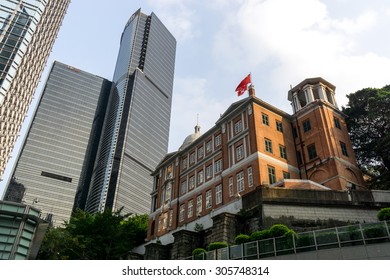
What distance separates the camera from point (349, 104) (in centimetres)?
4572

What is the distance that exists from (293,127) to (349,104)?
28.4 ft

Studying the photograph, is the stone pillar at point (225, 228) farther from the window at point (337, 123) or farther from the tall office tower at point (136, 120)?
the tall office tower at point (136, 120)

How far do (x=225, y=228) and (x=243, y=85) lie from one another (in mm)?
19050

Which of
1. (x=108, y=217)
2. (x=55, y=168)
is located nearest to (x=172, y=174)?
(x=108, y=217)

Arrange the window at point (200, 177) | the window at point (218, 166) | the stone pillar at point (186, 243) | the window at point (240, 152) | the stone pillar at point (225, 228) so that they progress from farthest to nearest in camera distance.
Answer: the window at point (200, 177) → the window at point (218, 166) → the window at point (240, 152) → the stone pillar at point (186, 243) → the stone pillar at point (225, 228)

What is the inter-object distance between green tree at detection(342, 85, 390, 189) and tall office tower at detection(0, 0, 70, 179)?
59.8 meters

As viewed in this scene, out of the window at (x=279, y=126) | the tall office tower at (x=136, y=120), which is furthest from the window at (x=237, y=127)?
the tall office tower at (x=136, y=120)

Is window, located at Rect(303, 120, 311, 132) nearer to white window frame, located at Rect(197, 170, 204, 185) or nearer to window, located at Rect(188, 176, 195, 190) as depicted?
white window frame, located at Rect(197, 170, 204, 185)

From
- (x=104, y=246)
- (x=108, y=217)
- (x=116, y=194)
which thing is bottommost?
(x=104, y=246)

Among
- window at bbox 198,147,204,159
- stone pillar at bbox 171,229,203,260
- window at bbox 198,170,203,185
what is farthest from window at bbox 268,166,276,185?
window at bbox 198,147,204,159

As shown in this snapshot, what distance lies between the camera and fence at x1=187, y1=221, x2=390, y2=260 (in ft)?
61.2

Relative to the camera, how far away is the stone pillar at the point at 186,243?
33.7 meters

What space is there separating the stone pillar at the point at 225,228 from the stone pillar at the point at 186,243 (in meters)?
4.31

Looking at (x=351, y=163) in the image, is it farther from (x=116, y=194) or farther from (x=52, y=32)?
(x=116, y=194)
